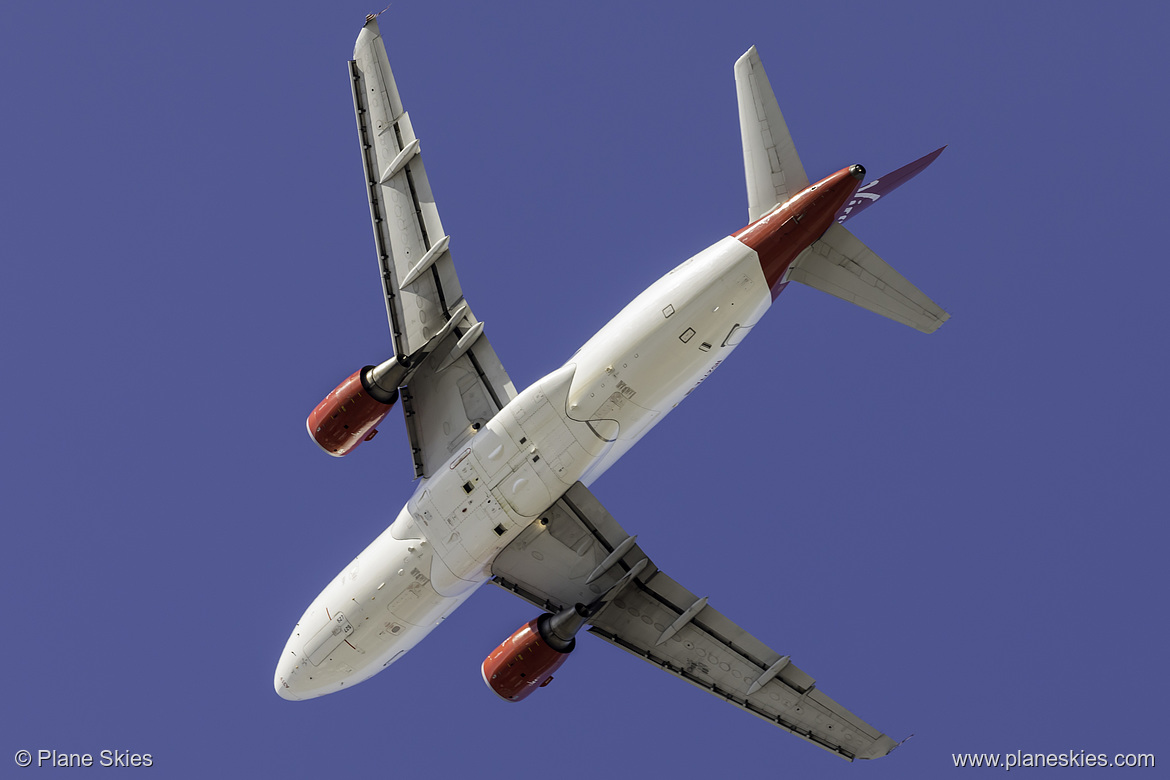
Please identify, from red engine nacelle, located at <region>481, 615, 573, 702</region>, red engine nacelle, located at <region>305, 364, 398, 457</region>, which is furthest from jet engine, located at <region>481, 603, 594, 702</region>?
red engine nacelle, located at <region>305, 364, 398, 457</region>

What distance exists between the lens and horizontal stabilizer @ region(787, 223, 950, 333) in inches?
1340

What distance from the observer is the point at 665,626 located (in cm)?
3847

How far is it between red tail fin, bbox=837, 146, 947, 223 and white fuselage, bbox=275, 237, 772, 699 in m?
2.87

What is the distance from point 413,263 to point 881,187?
12.4 meters

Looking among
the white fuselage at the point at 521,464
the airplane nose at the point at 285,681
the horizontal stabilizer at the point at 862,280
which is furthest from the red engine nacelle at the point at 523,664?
the horizontal stabilizer at the point at 862,280

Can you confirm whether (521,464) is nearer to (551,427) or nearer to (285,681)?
(551,427)

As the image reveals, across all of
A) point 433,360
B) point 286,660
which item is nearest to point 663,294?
point 433,360

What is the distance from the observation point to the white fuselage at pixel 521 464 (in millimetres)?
33094

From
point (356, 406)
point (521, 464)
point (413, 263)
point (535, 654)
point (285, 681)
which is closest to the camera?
point (521, 464)

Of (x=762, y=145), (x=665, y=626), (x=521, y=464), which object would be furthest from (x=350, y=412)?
(x=762, y=145)

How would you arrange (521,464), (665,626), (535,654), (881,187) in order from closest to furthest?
1. (881,187)
2. (521,464)
3. (535,654)
4. (665,626)

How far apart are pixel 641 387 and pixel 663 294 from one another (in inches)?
92.8

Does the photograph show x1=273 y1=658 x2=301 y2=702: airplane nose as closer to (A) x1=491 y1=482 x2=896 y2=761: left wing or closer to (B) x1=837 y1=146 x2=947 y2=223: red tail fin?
(A) x1=491 y1=482 x2=896 y2=761: left wing

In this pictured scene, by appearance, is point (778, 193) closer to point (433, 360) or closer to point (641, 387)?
point (641, 387)
